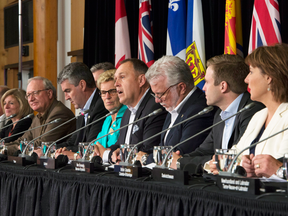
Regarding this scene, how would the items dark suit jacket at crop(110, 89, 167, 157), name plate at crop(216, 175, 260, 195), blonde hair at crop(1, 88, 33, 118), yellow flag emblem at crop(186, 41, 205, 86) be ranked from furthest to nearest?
blonde hair at crop(1, 88, 33, 118) < yellow flag emblem at crop(186, 41, 205, 86) < dark suit jacket at crop(110, 89, 167, 157) < name plate at crop(216, 175, 260, 195)

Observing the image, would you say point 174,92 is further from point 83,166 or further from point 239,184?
point 239,184

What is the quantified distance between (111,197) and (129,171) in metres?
0.15

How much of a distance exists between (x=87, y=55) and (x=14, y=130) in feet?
4.93

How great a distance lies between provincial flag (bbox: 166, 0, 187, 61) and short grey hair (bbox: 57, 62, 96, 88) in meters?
0.90

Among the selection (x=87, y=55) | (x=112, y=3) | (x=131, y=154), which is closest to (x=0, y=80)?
(x=87, y=55)

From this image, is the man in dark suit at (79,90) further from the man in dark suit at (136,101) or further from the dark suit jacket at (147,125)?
the dark suit jacket at (147,125)

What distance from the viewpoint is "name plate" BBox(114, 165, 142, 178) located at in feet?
5.81

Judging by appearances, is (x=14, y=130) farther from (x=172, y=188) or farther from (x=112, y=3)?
(x=172, y=188)

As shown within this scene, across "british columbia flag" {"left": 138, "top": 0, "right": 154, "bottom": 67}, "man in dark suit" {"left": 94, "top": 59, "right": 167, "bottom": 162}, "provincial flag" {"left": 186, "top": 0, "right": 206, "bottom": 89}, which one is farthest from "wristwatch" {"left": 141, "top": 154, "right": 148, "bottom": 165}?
"british columbia flag" {"left": 138, "top": 0, "right": 154, "bottom": 67}

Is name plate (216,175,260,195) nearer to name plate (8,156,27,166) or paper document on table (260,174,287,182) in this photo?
paper document on table (260,174,287,182)

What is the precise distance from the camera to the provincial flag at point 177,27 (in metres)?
4.10

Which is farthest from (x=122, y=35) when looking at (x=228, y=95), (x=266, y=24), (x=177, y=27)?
(x=228, y=95)

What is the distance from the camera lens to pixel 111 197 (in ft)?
5.91

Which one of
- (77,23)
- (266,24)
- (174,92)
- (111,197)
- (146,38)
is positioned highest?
(77,23)
